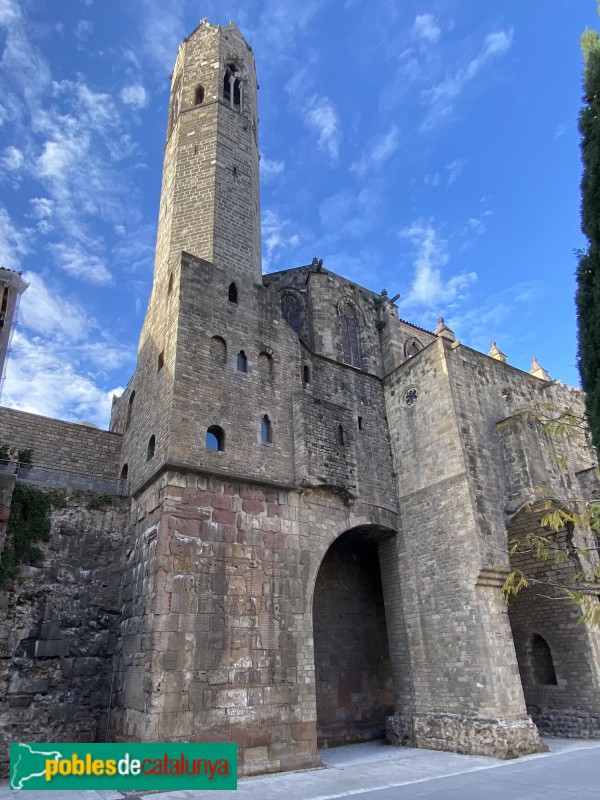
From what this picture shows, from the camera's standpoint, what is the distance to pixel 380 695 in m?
16.1

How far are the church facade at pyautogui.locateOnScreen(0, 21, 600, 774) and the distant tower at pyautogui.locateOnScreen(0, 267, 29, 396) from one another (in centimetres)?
363

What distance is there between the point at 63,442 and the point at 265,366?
222 inches

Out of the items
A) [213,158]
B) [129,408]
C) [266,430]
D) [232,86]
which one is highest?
[232,86]

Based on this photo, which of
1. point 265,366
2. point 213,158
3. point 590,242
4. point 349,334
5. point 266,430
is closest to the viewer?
point 590,242

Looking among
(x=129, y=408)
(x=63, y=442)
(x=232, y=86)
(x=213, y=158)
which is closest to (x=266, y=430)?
(x=129, y=408)

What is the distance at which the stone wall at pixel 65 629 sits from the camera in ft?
35.1

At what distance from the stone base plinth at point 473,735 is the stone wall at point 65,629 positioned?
7359mm

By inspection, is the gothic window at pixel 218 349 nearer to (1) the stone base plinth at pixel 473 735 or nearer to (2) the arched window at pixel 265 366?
(2) the arched window at pixel 265 366

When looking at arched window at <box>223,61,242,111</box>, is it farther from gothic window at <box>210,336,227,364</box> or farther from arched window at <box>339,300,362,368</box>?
gothic window at <box>210,336,227,364</box>

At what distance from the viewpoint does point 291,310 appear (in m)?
20.0

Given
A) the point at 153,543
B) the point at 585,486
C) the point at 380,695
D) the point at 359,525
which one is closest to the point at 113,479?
the point at 153,543

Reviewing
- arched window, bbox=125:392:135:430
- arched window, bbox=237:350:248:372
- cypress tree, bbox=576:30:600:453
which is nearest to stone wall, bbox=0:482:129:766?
arched window, bbox=125:392:135:430

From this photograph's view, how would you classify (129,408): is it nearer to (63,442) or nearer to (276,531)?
(63,442)

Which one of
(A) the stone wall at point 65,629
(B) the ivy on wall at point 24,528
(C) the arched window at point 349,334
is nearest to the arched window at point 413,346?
(C) the arched window at point 349,334
